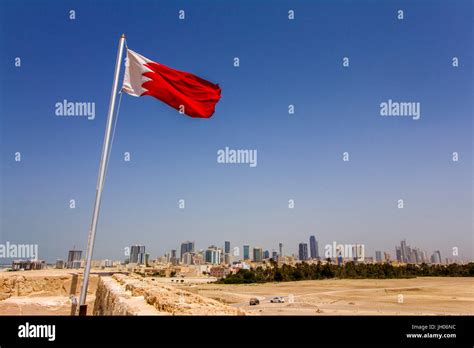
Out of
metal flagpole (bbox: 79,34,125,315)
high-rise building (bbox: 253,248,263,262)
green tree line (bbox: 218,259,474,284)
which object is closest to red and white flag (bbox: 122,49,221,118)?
metal flagpole (bbox: 79,34,125,315)

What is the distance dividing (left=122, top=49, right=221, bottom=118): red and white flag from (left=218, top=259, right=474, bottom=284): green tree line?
66496 millimetres

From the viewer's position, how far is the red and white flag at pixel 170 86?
30.0 feet

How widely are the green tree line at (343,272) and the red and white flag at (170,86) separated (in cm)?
6650

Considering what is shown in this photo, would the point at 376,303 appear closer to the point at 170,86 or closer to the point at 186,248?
the point at 170,86

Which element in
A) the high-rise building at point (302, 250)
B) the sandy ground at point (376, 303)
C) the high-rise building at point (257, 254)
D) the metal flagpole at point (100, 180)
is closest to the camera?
the metal flagpole at point (100, 180)

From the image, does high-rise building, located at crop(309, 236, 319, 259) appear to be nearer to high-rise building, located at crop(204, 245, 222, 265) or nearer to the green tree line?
high-rise building, located at crop(204, 245, 222, 265)

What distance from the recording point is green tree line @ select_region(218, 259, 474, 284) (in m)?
71.8

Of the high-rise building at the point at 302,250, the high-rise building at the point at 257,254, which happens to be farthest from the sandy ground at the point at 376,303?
the high-rise building at the point at 257,254

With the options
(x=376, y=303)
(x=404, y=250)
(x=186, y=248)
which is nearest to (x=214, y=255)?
(x=186, y=248)

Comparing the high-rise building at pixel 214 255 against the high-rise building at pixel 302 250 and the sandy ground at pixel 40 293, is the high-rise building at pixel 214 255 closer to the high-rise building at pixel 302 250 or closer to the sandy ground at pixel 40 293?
the high-rise building at pixel 302 250

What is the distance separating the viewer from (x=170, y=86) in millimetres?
9516
